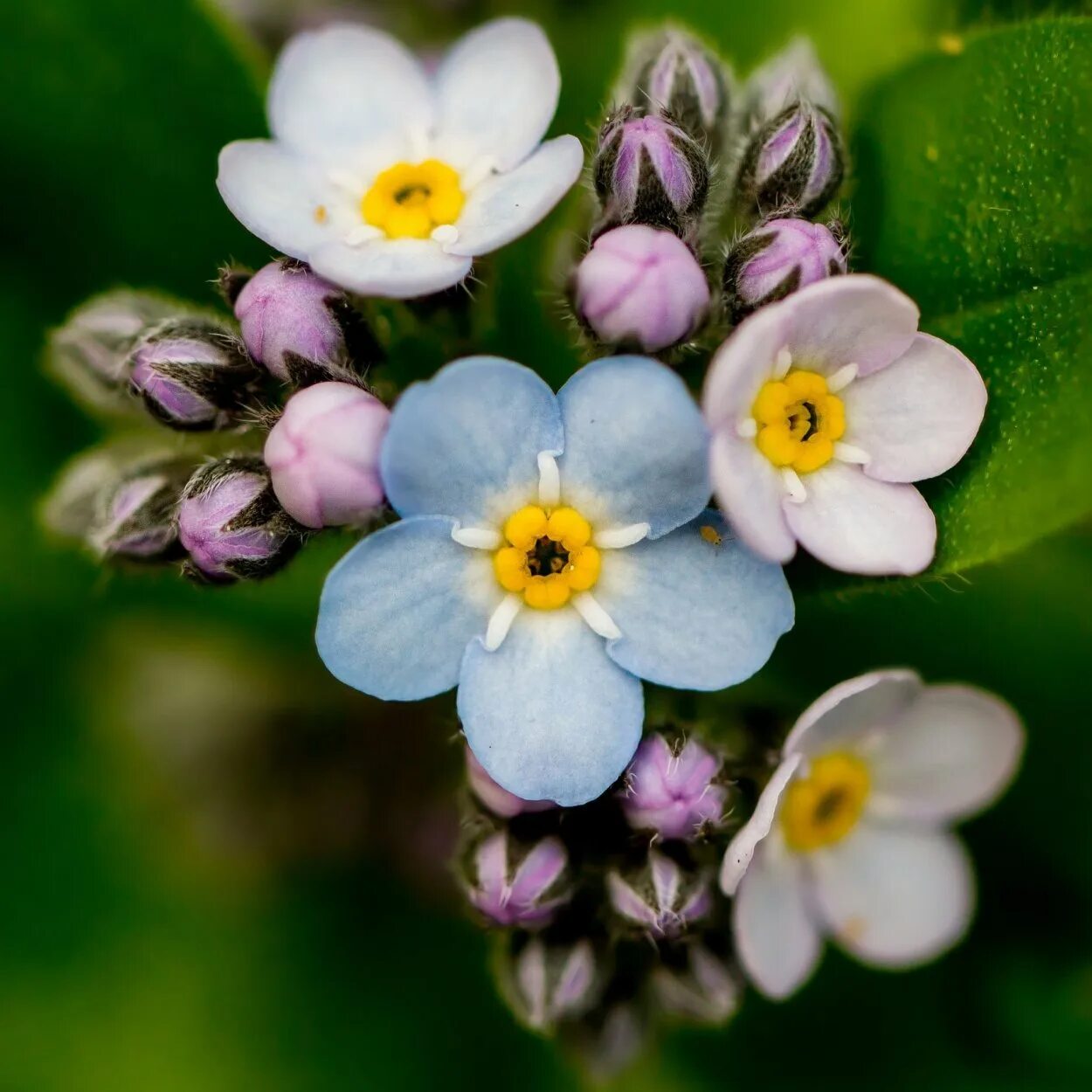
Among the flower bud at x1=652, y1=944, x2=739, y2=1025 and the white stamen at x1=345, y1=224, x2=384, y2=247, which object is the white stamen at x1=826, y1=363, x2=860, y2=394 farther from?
the flower bud at x1=652, y1=944, x2=739, y2=1025

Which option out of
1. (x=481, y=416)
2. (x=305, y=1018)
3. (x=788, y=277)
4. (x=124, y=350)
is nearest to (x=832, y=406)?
(x=788, y=277)

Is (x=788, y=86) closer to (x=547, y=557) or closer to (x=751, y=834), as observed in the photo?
(x=547, y=557)

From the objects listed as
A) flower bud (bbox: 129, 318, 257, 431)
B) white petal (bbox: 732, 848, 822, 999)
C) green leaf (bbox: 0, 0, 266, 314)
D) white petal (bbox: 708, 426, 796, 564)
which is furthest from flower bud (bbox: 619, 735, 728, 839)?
green leaf (bbox: 0, 0, 266, 314)

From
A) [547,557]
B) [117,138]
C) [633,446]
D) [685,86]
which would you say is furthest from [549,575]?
[117,138]

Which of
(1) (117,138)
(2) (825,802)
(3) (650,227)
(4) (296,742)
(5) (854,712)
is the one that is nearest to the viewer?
(3) (650,227)

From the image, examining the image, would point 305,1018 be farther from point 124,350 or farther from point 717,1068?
point 124,350

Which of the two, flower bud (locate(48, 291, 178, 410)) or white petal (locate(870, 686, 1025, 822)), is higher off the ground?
flower bud (locate(48, 291, 178, 410))

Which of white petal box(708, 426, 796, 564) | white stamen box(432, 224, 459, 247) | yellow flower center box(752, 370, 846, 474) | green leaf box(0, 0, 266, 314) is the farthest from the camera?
green leaf box(0, 0, 266, 314)
